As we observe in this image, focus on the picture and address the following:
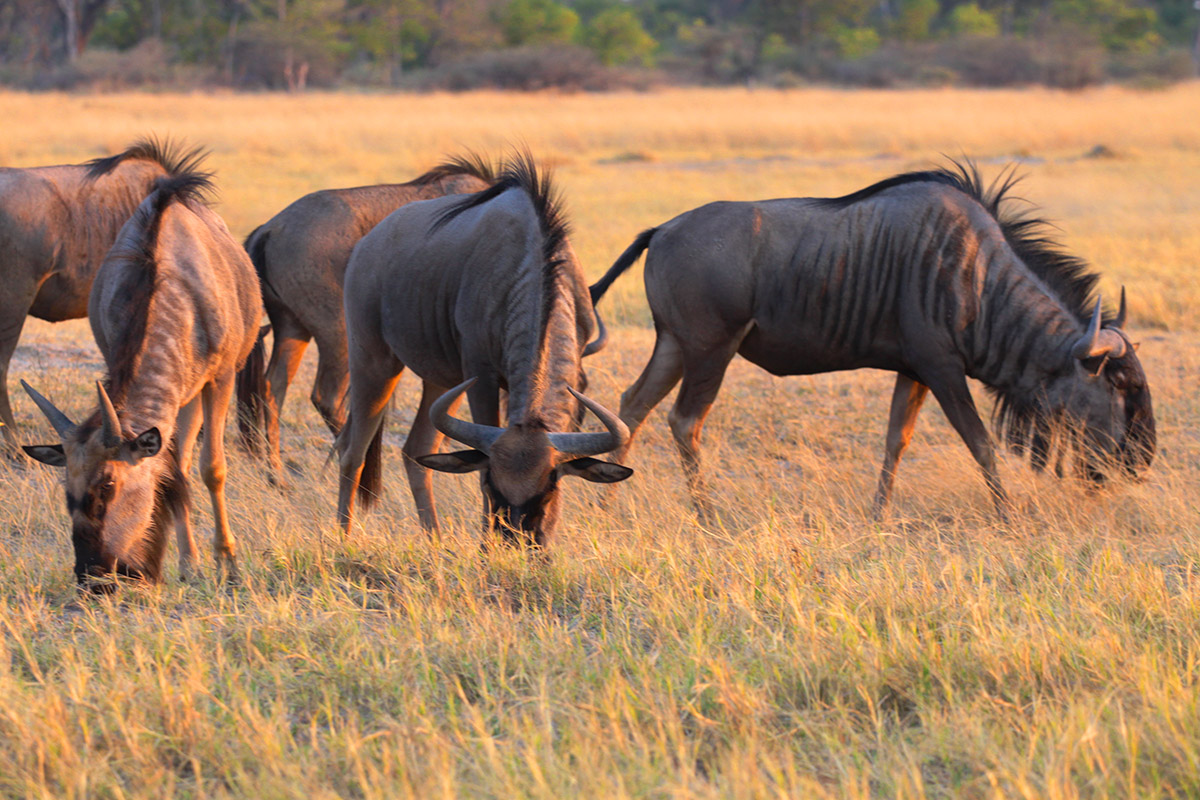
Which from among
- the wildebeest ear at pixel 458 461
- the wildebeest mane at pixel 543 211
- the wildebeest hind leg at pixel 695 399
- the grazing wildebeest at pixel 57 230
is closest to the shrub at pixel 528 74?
the grazing wildebeest at pixel 57 230

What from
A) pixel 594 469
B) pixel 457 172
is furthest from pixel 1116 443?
pixel 457 172

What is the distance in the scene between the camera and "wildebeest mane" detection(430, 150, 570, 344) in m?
3.93

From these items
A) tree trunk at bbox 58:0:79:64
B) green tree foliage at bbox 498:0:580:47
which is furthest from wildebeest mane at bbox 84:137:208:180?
green tree foliage at bbox 498:0:580:47

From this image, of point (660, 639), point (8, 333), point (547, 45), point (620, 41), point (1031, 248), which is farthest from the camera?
point (620, 41)

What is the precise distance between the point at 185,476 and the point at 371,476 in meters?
0.98

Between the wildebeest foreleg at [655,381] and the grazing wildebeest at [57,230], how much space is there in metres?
2.36

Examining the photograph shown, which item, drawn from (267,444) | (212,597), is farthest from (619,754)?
(267,444)

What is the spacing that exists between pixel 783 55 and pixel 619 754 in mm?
47911

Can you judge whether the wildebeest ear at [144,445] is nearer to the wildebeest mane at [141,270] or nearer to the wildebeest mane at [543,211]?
the wildebeest mane at [141,270]

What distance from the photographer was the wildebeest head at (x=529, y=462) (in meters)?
3.55

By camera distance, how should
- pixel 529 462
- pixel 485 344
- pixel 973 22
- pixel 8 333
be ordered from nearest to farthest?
pixel 529 462, pixel 485 344, pixel 8 333, pixel 973 22

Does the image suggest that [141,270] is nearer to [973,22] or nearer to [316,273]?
[316,273]

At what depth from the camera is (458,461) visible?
367cm

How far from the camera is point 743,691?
2.78 m
